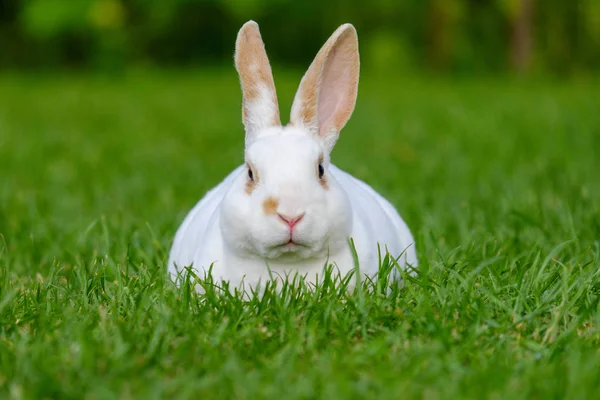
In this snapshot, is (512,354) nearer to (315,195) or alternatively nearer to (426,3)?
(315,195)

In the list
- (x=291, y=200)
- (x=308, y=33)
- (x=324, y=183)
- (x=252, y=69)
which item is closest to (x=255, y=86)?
(x=252, y=69)

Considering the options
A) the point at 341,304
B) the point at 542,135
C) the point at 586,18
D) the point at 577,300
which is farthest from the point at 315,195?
the point at 586,18

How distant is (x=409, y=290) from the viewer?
2.70 metres

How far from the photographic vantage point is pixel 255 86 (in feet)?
9.18

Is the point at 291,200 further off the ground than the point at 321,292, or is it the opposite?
the point at 291,200

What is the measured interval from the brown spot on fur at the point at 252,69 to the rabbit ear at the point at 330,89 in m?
0.08

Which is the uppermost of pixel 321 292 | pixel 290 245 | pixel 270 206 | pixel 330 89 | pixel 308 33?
pixel 330 89

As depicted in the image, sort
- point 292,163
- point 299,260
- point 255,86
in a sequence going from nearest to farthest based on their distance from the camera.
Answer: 1. point 292,163
2. point 299,260
3. point 255,86

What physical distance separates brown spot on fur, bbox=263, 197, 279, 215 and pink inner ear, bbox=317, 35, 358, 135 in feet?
1.60

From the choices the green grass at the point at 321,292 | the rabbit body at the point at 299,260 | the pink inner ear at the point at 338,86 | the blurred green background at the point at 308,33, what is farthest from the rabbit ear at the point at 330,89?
the blurred green background at the point at 308,33

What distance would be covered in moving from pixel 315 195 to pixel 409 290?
0.44 m

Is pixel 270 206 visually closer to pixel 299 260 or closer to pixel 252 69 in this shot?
pixel 299 260

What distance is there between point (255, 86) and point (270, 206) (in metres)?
0.50

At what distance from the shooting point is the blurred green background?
2086 cm
